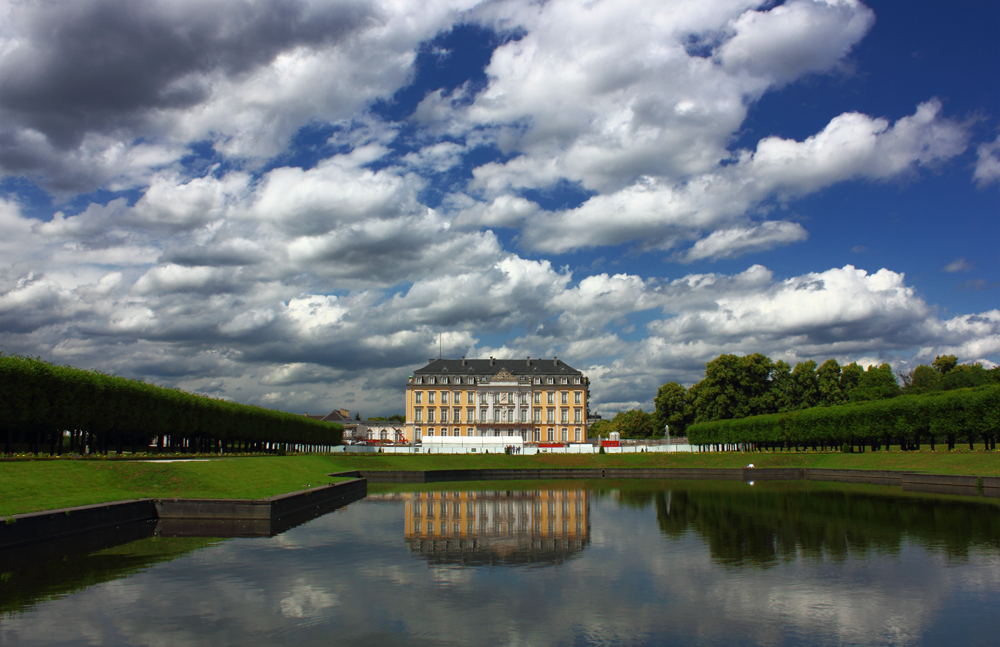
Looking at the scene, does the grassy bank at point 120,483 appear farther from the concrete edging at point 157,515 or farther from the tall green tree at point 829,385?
the tall green tree at point 829,385

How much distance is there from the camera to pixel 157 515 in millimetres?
23000

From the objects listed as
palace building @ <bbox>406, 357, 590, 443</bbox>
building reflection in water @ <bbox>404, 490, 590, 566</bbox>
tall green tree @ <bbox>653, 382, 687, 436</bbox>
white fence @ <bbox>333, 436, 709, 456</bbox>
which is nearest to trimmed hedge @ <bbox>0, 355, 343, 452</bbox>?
building reflection in water @ <bbox>404, 490, 590, 566</bbox>

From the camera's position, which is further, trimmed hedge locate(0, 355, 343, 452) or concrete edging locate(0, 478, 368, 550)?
trimmed hedge locate(0, 355, 343, 452)

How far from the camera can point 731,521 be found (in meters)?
25.6

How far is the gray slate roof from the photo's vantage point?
12125 centimetres

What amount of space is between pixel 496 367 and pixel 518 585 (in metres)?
110

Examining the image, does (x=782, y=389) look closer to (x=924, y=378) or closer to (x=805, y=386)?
(x=805, y=386)

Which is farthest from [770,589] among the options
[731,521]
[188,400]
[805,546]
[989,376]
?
[989,376]

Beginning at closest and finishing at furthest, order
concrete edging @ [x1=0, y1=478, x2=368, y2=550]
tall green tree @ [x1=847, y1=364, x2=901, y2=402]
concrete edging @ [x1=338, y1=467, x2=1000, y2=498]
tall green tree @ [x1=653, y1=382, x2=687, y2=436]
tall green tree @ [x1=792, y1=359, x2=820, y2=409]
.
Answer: concrete edging @ [x1=0, y1=478, x2=368, y2=550], concrete edging @ [x1=338, y1=467, x2=1000, y2=498], tall green tree @ [x1=847, y1=364, x2=901, y2=402], tall green tree @ [x1=792, y1=359, x2=820, y2=409], tall green tree @ [x1=653, y1=382, x2=687, y2=436]

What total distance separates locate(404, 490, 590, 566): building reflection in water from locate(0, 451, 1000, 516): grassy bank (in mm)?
6490

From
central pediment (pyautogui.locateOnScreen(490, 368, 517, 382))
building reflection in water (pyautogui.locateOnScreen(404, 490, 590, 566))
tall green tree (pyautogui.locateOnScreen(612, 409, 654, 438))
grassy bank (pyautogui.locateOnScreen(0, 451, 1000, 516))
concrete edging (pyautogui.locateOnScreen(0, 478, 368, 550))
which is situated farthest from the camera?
tall green tree (pyautogui.locateOnScreen(612, 409, 654, 438))

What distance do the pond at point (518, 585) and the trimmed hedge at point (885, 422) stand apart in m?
33.5

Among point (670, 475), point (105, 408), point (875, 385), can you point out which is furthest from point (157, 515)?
point (875, 385)

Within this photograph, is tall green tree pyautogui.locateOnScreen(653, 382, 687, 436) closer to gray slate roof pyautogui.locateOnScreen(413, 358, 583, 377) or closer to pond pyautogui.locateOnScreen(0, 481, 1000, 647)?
gray slate roof pyautogui.locateOnScreen(413, 358, 583, 377)
